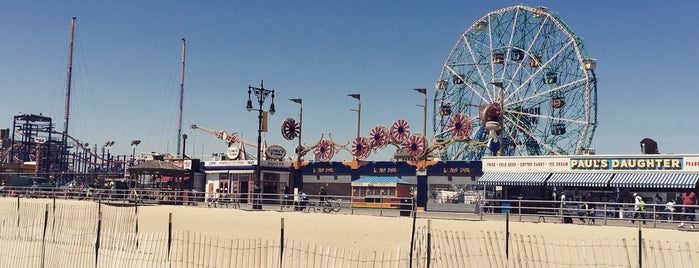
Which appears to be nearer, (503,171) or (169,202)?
(503,171)

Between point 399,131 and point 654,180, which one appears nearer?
point 654,180

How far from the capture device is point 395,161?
47.8 metres

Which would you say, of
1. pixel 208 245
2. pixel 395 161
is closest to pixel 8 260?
pixel 208 245

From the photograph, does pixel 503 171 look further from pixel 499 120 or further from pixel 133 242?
pixel 133 242

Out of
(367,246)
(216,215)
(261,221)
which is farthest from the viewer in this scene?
(216,215)

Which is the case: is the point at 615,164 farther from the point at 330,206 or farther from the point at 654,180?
the point at 330,206

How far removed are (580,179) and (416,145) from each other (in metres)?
15.8

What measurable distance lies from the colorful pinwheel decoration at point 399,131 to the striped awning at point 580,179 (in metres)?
17.2

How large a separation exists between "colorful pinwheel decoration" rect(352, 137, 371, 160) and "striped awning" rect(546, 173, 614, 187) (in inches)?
719

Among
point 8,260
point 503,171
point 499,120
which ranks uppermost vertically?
point 499,120

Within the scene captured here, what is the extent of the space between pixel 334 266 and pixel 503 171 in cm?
2583

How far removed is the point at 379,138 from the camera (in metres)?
51.8

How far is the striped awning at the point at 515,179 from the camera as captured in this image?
115 feet

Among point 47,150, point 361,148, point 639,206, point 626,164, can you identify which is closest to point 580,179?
point 626,164
